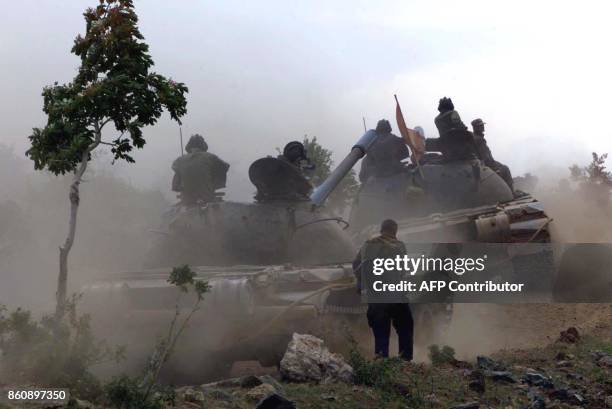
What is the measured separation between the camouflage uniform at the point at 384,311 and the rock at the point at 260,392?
2.51 m

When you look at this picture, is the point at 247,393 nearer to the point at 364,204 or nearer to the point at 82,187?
the point at 364,204

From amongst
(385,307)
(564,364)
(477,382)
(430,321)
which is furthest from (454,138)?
(477,382)

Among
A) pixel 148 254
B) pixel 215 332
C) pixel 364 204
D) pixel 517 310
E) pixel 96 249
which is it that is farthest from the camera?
pixel 96 249

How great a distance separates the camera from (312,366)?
800cm

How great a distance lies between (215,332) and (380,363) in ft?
8.45

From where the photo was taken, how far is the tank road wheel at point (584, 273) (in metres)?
14.8

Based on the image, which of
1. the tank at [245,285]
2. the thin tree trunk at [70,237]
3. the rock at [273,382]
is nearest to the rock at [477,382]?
the rock at [273,382]

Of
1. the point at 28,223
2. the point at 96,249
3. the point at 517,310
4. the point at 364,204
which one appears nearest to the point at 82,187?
the point at 28,223

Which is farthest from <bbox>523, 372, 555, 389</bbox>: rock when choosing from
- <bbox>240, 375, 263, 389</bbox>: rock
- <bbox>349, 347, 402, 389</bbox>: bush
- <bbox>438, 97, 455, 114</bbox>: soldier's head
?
<bbox>438, 97, 455, 114</bbox>: soldier's head

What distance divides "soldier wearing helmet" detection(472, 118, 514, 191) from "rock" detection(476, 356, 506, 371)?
685cm

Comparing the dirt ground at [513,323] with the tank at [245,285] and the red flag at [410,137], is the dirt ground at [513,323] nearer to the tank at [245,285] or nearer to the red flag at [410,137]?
the tank at [245,285]

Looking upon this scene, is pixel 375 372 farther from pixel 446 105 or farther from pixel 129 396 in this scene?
pixel 446 105

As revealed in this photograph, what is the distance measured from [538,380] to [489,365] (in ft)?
2.36

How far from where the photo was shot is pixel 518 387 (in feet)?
25.6
